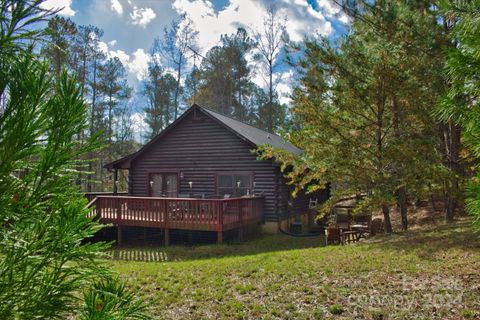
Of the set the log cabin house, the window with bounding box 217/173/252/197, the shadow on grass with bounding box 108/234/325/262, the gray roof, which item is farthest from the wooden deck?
the gray roof

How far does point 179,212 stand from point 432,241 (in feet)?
27.4

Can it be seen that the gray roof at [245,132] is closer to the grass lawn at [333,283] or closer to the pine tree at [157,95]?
the grass lawn at [333,283]

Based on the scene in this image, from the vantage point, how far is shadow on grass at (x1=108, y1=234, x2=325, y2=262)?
10336 millimetres

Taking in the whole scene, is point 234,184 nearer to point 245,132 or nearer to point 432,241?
point 245,132

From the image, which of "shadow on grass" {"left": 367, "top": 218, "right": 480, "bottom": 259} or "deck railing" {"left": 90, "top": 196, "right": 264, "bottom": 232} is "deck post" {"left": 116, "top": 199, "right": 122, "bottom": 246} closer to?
"deck railing" {"left": 90, "top": 196, "right": 264, "bottom": 232}

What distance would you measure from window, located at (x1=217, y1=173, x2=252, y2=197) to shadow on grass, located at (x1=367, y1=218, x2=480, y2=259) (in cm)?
700

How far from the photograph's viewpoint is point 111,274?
1229mm

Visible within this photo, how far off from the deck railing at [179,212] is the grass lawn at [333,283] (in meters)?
2.76

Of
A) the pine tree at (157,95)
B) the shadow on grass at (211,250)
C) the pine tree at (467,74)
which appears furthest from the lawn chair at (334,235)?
the pine tree at (157,95)

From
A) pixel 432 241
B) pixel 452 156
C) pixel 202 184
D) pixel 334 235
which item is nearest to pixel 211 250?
pixel 334 235

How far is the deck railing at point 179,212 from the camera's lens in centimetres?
→ 1159

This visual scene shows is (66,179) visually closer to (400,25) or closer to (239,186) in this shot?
(400,25)

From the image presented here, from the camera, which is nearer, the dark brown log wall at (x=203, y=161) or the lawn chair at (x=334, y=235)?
the lawn chair at (x=334, y=235)

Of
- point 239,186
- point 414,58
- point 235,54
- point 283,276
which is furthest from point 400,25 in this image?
point 235,54
